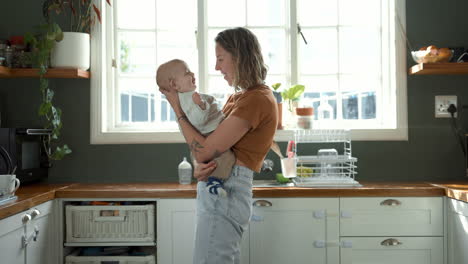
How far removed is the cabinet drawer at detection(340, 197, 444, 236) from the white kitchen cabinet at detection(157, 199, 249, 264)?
2.87ft

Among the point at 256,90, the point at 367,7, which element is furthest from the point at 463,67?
the point at 256,90

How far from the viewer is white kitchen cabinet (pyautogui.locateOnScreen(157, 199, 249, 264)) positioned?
290cm

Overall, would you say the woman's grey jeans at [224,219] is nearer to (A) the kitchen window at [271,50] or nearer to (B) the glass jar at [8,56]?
(A) the kitchen window at [271,50]

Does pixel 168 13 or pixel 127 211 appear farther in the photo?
pixel 168 13

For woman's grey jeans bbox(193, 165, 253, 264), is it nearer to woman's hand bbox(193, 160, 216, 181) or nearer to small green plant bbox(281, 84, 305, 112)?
woman's hand bbox(193, 160, 216, 181)

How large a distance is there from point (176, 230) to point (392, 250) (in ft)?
4.10

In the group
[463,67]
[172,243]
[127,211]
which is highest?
[463,67]

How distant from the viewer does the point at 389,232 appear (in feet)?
9.46

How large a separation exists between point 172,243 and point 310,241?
0.80 meters

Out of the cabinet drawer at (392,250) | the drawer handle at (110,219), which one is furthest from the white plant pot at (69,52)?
the cabinet drawer at (392,250)

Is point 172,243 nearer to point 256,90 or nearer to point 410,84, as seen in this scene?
point 256,90

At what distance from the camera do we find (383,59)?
3609 mm

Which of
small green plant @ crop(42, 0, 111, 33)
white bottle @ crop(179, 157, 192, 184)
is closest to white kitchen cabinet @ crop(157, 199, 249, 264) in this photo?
white bottle @ crop(179, 157, 192, 184)

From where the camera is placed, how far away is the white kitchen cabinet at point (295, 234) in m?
2.88
